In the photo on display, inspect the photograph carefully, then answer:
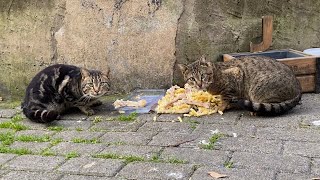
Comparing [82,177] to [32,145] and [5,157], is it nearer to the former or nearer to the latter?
[5,157]

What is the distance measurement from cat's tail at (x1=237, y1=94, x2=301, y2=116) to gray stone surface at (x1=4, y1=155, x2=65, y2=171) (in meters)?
2.00

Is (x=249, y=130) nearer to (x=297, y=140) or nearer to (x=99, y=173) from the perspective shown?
(x=297, y=140)

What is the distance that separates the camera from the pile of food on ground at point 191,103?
5.57 meters

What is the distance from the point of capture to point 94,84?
5609 millimetres

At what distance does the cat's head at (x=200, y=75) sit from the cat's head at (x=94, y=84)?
93 cm

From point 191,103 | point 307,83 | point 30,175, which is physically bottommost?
point 30,175

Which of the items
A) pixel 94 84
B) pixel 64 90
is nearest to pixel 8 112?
pixel 64 90

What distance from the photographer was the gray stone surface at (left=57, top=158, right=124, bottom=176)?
13.3 feet

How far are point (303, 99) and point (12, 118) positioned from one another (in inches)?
130

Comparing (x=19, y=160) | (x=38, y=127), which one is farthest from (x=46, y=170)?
(x=38, y=127)

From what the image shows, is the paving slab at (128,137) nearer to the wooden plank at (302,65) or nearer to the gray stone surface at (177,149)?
the gray stone surface at (177,149)

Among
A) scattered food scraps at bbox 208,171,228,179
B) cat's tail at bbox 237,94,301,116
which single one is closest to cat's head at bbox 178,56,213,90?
cat's tail at bbox 237,94,301,116

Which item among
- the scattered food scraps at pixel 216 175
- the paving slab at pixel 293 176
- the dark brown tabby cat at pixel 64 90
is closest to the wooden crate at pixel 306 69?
the dark brown tabby cat at pixel 64 90

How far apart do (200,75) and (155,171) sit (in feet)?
6.00
